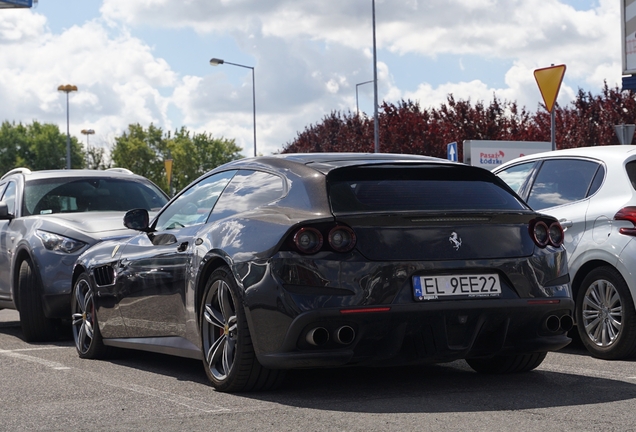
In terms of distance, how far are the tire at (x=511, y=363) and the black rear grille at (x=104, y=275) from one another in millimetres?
2822

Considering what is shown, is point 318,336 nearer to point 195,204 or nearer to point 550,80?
point 195,204

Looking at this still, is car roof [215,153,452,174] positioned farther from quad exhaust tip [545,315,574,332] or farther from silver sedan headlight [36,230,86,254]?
silver sedan headlight [36,230,86,254]

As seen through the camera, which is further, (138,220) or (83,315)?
(83,315)

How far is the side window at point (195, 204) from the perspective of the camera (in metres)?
7.30

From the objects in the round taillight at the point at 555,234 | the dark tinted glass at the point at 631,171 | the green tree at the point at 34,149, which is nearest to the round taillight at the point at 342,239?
the round taillight at the point at 555,234

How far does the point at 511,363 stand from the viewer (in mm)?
7172

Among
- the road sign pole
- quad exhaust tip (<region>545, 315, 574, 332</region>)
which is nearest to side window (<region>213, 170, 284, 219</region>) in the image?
quad exhaust tip (<region>545, 315, 574, 332</region>)

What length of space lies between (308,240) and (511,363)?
6.30 ft

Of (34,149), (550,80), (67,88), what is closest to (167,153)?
(67,88)

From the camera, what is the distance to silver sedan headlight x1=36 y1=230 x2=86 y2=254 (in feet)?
32.9

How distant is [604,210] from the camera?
8.26m

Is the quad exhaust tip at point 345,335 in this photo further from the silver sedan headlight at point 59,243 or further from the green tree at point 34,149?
the green tree at point 34,149

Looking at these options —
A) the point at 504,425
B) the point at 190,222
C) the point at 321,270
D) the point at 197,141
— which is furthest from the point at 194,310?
the point at 197,141

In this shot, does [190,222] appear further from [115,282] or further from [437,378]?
[437,378]
